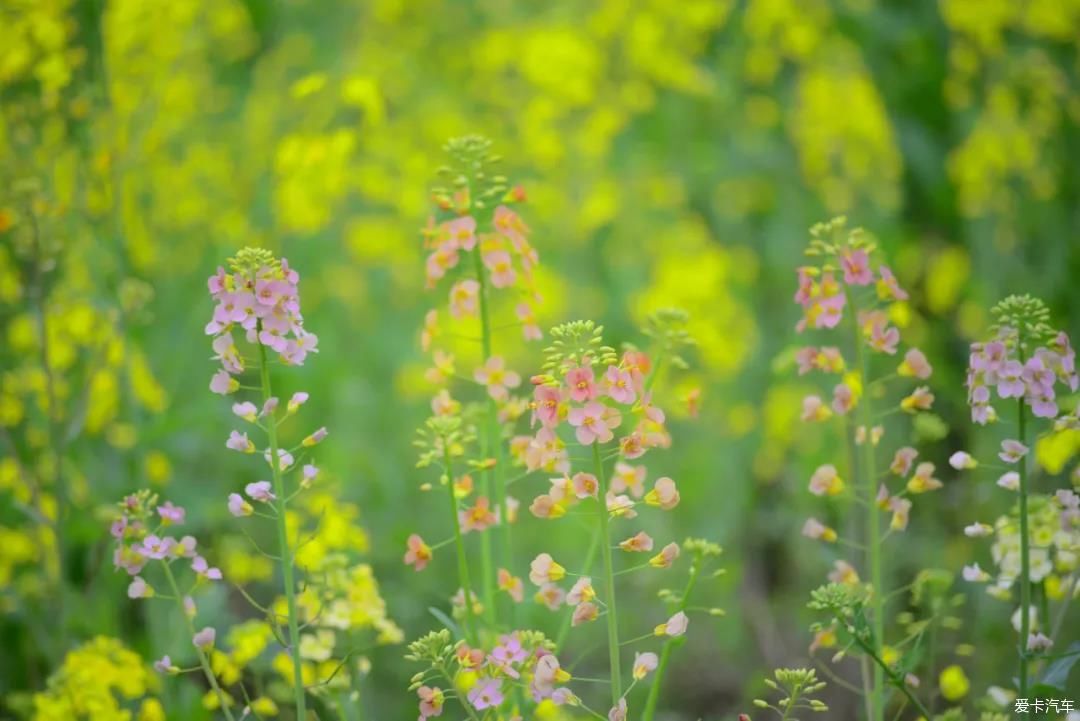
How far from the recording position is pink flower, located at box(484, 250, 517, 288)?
202 cm

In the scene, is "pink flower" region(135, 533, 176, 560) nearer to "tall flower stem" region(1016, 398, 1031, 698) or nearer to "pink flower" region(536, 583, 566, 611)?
"pink flower" region(536, 583, 566, 611)

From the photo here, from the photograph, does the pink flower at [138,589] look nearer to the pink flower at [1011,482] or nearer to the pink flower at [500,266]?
the pink flower at [500,266]

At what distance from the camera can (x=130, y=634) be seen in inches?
127

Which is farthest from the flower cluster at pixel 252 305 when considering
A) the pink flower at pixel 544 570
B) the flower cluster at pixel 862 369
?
the flower cluster at pixel 862 369

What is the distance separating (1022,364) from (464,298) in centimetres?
90

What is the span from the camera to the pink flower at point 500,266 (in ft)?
6.63

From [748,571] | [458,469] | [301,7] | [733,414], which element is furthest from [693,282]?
[301,7]

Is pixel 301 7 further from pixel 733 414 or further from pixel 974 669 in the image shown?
pixel 974 669

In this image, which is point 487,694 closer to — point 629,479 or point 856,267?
point 629,479

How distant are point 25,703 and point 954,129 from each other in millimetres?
3983

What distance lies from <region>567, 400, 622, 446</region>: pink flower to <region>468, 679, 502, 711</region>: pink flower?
356 mm

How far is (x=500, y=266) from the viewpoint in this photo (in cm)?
203

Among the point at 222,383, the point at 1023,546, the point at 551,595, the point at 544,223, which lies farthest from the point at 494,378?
the point at 544,223

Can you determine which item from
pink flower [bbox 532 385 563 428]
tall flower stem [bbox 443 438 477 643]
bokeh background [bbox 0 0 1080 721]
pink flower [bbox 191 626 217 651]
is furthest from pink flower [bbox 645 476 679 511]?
bokeh background [bbox 0 0 1080 721]
